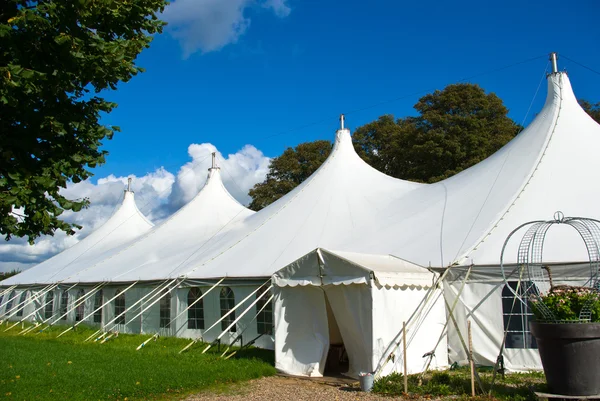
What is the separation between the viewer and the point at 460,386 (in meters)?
6.72

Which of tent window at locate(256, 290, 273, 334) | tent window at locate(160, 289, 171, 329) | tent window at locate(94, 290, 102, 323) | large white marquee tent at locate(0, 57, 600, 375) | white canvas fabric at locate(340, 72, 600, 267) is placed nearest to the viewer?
large white marquee tent at locate(0, 57, 600, 375)

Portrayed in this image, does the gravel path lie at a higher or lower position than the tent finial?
lower

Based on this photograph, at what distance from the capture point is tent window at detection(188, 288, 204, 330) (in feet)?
38.5

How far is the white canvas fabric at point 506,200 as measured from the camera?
334 inches

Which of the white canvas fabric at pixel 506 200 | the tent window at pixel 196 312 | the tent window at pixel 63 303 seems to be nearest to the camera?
the white canvas fabric at pixel 506 200

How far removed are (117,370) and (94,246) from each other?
42.9ft

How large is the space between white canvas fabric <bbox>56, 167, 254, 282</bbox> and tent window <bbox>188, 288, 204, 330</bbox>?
2.64ft

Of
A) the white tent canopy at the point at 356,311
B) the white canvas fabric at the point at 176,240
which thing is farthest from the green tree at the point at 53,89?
the white canvas fabric at the point at 176,240

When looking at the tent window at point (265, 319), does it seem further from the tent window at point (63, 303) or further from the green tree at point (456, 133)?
the green tree at point (456, 133)

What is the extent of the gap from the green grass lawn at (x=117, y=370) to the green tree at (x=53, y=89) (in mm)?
2541

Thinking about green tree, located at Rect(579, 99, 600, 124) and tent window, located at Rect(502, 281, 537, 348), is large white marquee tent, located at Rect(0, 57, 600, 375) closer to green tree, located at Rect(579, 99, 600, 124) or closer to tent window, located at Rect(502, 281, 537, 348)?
tent window, located at Rect(502, 281, 537, 348)

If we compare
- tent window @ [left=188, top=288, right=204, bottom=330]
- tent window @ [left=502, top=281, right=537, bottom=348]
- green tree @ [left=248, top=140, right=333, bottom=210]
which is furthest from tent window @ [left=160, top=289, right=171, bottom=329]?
green tree @ [left=248, top=140, right=333, bottom=210]

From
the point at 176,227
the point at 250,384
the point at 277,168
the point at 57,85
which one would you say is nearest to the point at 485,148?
the point at 277,168

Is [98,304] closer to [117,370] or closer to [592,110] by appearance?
[117,370]
